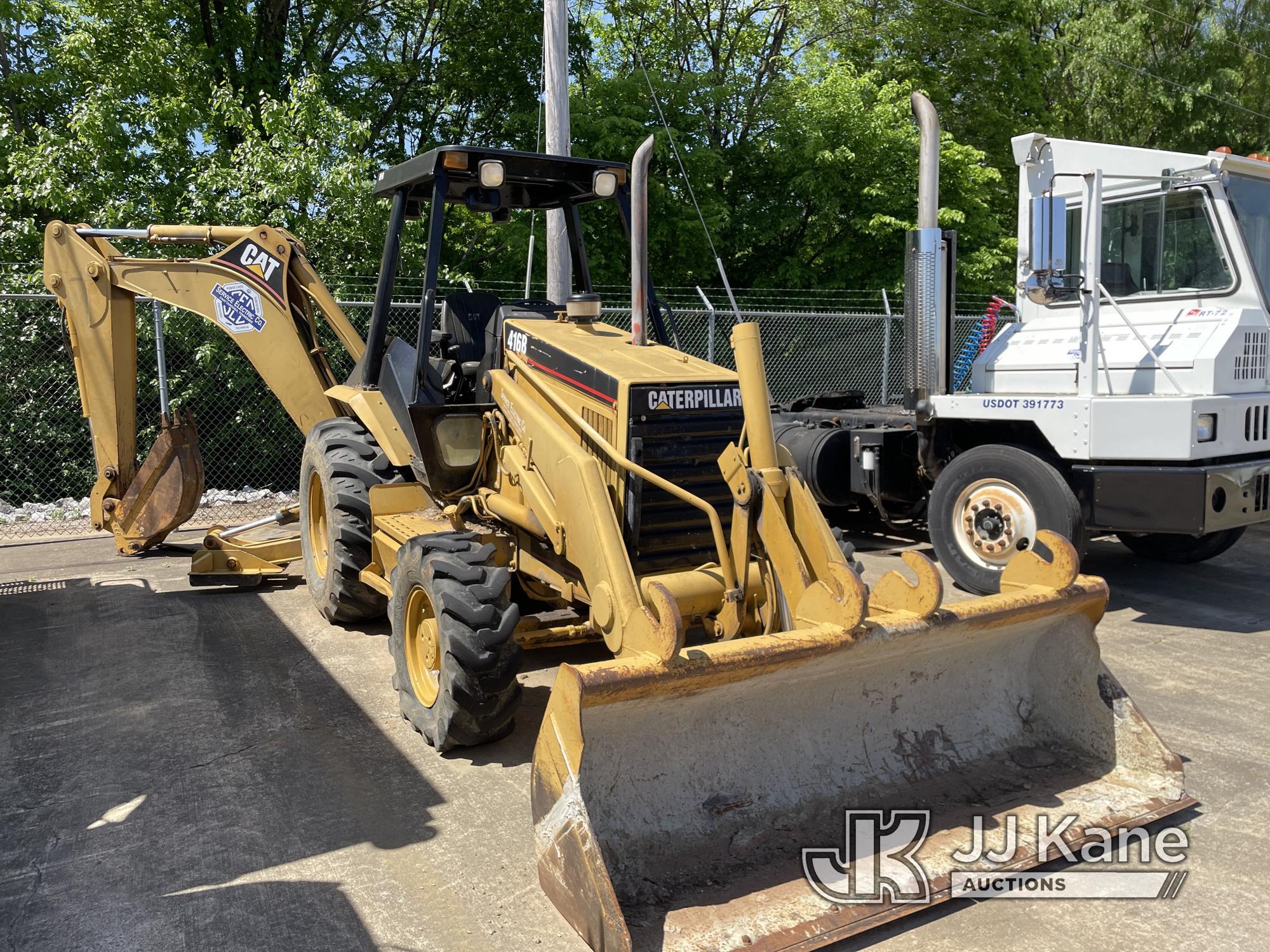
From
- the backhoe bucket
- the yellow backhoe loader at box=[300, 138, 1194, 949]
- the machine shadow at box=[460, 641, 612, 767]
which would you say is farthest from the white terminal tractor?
the backhoe bucket

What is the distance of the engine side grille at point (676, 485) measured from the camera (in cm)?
441

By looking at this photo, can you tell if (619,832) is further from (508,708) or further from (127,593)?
(127,593)

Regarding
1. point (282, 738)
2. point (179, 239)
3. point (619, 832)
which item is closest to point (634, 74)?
point (179, 239)

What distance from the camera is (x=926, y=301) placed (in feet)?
24.7

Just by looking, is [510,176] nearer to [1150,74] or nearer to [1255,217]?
[1255,217]

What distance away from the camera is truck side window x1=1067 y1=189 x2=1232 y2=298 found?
23.2 ft

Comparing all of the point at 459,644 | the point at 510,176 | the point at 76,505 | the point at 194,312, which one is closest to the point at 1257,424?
the point at 510,176

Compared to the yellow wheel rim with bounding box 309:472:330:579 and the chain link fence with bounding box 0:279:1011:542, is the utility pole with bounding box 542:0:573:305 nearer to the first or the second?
the chain link fence with bounding box 0:279:1011:542

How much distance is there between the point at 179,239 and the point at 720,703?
5620mm

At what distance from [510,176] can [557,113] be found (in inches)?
184

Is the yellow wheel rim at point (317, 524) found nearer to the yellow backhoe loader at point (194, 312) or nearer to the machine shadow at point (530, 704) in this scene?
the yellow backhoe loader at point (194, 312)

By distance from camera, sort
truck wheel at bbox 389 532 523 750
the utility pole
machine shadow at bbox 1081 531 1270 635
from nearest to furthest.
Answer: truck wheel at bbox 389 532 523 750, machine shadow at bbox 1081 531 1270 635, the utility pole

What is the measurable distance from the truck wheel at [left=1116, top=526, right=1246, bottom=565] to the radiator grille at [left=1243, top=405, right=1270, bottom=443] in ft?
4.49

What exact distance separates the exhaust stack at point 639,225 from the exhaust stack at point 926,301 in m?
3.67
